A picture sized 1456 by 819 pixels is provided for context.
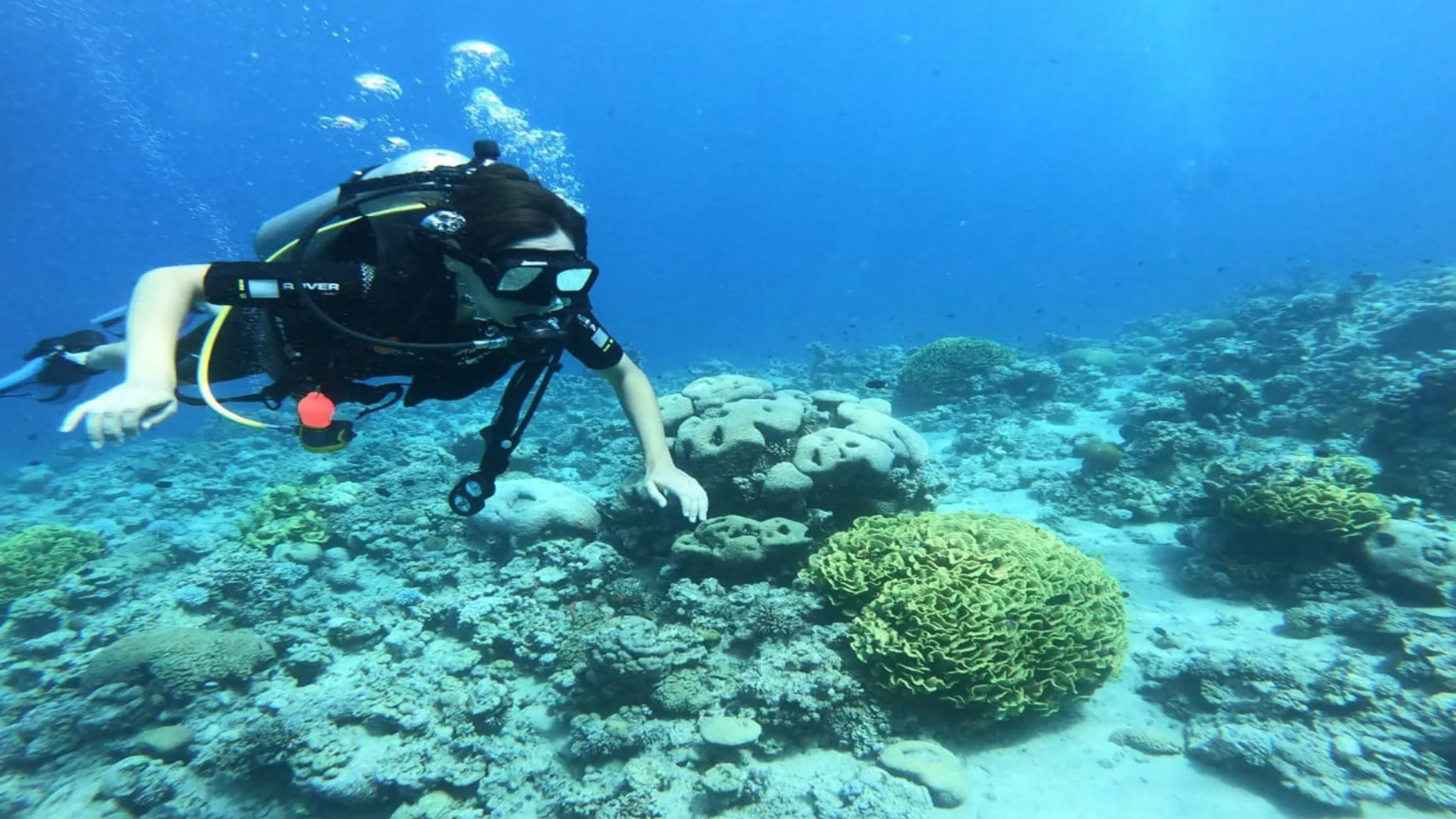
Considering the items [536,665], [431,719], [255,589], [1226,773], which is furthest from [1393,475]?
[255,589]

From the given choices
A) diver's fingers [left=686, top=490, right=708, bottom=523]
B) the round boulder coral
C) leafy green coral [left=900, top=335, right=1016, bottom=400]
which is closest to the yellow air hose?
diver's fingers [left=686, top=490, right=708, bottom=523]

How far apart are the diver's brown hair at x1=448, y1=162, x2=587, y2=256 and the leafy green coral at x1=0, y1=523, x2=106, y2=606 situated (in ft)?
39.0

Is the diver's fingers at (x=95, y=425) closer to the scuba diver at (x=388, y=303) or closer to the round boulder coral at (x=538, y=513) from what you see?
the scuba diver at (x=388, y=303)

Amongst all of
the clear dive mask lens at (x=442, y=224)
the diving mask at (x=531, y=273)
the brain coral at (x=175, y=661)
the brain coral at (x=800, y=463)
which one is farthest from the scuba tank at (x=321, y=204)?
the brain coral at (x=175, y=661)

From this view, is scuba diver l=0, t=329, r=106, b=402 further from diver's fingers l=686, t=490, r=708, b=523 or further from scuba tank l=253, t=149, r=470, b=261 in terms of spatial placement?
diver's fingers l=686, t=490, r=708, b=523

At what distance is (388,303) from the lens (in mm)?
3254

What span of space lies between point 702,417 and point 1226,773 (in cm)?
608

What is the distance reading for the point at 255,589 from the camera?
822 centimetres

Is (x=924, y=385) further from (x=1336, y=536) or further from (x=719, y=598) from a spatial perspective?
(x=719, y=598)

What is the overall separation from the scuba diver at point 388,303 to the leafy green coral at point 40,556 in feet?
33.0

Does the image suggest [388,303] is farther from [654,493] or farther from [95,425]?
[654,493]

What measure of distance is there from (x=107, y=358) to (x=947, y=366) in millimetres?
14955

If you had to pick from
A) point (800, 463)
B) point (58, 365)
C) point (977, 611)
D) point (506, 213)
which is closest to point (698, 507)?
point (506, 213)

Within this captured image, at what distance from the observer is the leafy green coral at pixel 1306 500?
23.4 feet
